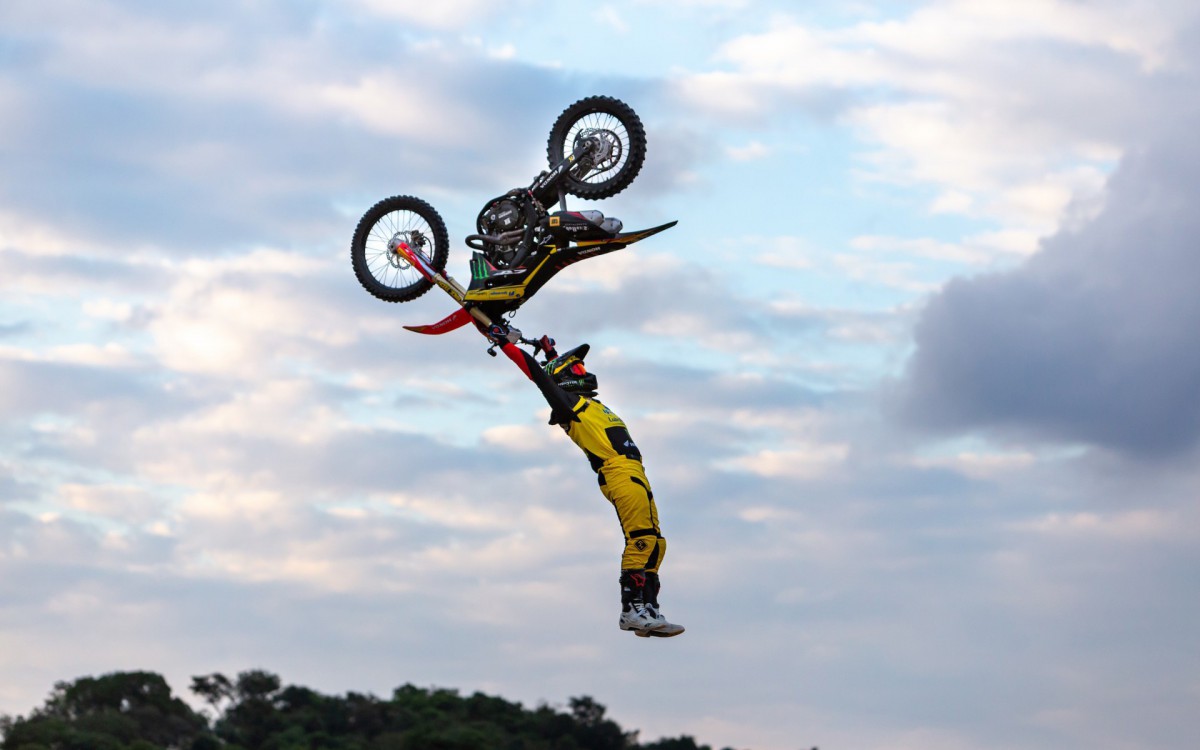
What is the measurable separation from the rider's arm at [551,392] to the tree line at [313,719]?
5460 cm

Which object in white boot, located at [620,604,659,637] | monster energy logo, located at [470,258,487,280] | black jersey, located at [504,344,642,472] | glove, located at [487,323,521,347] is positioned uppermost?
monster energy logo, located at [470,258,487,280]

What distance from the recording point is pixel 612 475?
2720 centimetres

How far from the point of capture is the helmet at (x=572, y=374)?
91.9ft

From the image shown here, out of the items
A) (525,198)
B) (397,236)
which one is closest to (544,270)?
(525,198)

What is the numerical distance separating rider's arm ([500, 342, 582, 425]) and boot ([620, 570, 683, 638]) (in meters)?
2.51

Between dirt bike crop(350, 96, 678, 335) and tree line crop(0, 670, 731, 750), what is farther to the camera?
tree line crop(0, 670, 731, 750)

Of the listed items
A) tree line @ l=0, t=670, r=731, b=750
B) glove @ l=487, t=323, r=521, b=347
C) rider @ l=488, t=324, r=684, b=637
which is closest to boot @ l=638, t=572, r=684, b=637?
rider @ l=488, t=324, r=684, b=637

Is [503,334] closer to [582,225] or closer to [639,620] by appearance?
[582,225]

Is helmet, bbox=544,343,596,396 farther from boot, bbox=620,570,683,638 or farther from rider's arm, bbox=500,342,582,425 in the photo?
boot, bbox=620,570,683,638

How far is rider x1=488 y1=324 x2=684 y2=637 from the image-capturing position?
1051 inches

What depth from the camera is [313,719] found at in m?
84.9

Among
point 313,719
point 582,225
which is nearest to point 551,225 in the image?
point 582,225

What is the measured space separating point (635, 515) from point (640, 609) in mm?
1399

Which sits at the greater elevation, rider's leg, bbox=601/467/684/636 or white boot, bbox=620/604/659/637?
rider's leg, bbox=601/467/684/636
